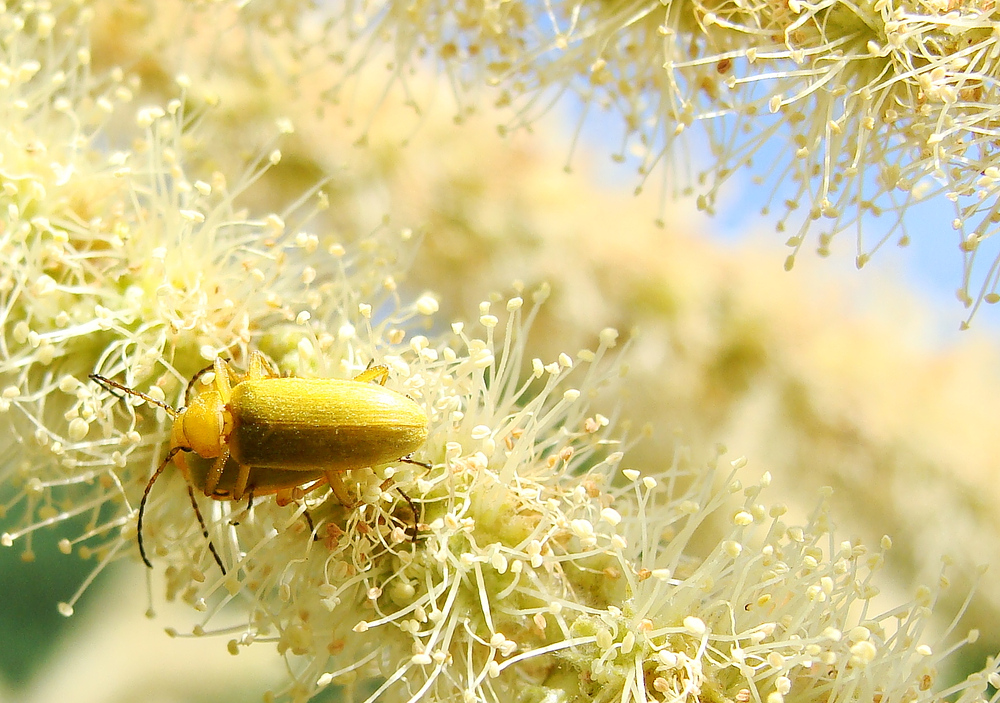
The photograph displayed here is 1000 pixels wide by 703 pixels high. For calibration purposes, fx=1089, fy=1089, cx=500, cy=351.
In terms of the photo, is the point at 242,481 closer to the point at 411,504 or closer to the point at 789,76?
the point at 411,504

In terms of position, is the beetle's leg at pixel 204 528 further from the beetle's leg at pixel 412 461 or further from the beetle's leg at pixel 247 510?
the beetle's leg at pixel 412 461

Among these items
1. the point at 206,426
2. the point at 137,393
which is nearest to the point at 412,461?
the point at 206,426

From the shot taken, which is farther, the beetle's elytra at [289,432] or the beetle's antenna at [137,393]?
the beetle's antenna at [137,393]

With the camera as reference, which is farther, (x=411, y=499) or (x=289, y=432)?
(x=411, y=499)

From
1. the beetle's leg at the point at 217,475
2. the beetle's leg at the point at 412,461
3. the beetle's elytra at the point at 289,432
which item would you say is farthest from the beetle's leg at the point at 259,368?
the beetle's leg at the point at 412,461

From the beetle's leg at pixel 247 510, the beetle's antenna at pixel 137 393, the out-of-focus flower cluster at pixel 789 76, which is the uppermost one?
the out-of-focus flower cluster at pixel 789 76

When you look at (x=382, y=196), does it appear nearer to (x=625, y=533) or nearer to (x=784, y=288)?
(x=784, y=288)

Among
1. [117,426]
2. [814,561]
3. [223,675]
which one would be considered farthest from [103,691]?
[814,561]
